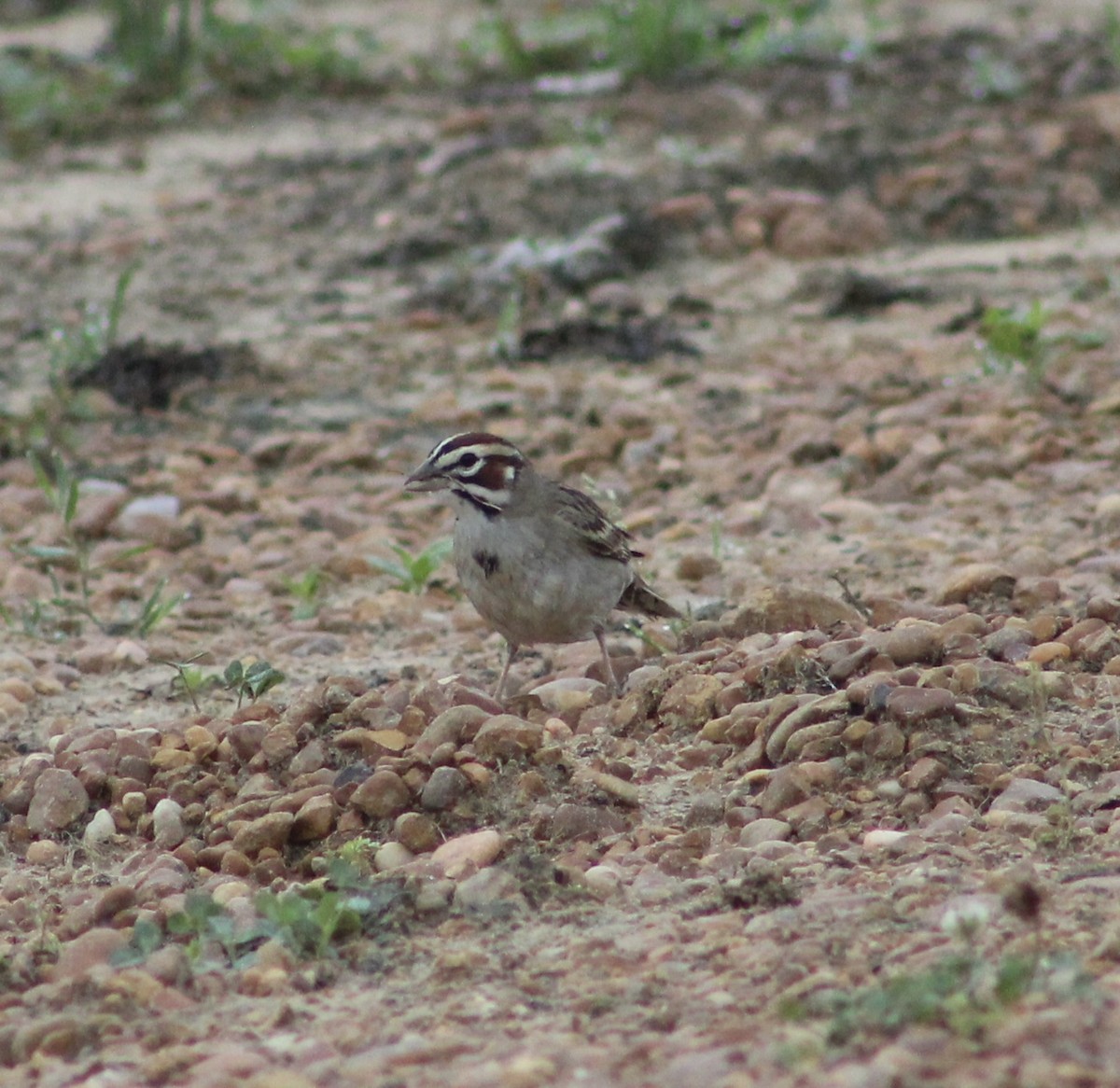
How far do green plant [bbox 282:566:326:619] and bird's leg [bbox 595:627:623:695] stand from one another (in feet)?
4.86

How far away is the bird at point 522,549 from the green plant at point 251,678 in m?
0.80

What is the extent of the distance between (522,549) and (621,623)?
0.95 metres

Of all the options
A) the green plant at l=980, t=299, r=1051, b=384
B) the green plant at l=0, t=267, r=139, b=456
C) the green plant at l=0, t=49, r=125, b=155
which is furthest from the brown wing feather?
the green plant at l=0, t=49, r=125, b=155

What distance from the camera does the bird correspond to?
6.85 m

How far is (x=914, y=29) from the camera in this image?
1636 cm

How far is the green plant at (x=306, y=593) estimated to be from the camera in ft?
26.5

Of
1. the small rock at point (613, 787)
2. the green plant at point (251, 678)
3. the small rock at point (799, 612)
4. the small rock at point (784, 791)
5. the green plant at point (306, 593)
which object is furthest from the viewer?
the green plant at point (306, 593)

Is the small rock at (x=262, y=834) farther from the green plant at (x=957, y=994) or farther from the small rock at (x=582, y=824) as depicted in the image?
the green plant at (x=957, y=994)

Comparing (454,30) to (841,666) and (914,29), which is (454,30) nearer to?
(914,29)

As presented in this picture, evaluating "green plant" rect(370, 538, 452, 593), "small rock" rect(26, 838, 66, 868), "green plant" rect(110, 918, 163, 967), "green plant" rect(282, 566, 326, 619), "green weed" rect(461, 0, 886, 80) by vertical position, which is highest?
"green weed" rect(461, 0, 886, 80)

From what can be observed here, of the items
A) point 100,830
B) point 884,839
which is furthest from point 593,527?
point 884,839

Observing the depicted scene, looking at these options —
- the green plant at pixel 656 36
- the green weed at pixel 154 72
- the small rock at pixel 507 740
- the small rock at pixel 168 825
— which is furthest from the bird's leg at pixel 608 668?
the green weed at pixel 154 72

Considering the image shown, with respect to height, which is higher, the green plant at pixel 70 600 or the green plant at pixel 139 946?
the green plant at pixel 139 946

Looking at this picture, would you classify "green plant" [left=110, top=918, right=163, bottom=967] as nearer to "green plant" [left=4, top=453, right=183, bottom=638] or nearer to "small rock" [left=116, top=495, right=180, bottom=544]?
"green plant" [left=4, top=453, right=183, bottom=638]
